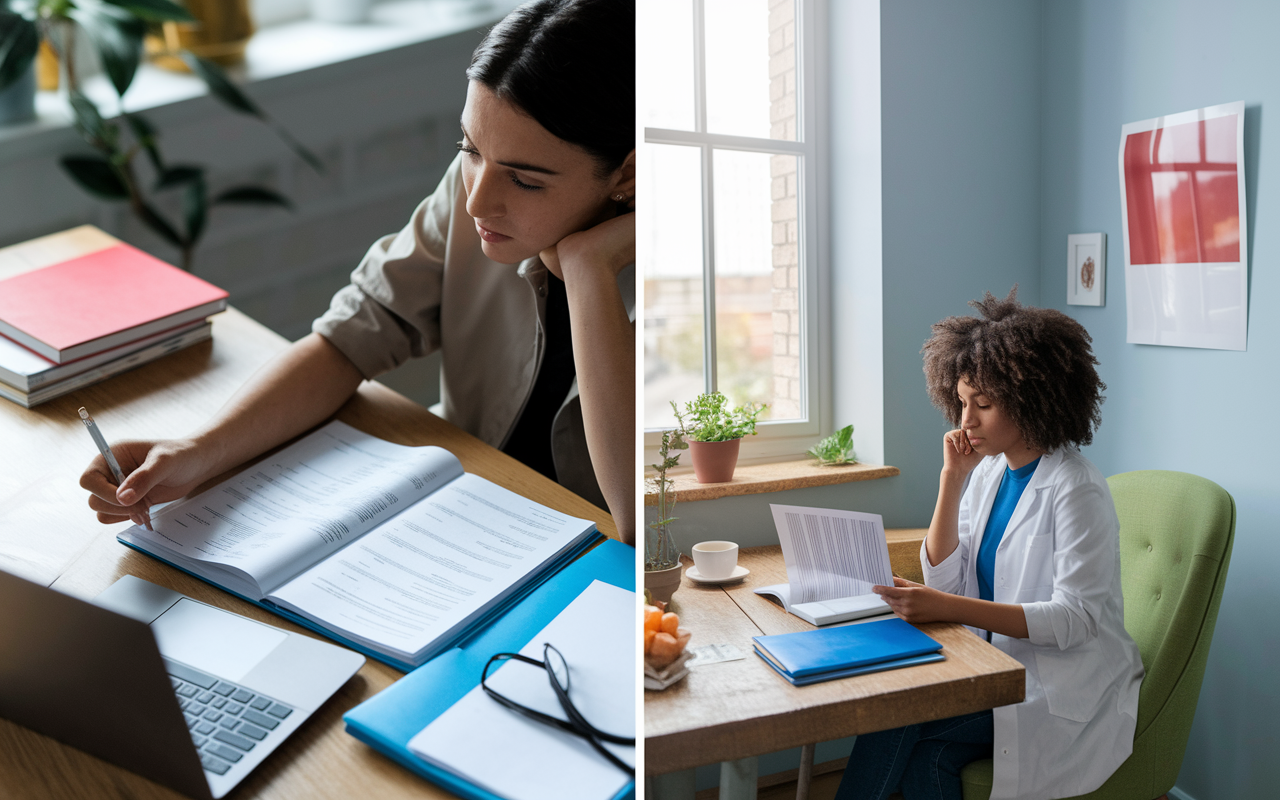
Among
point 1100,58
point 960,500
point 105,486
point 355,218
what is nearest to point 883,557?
point 960,500

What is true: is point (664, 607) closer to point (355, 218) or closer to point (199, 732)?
point (199, 732)

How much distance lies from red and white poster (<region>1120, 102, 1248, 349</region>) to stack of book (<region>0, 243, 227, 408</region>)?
69 cm

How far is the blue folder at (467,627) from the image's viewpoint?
365mm

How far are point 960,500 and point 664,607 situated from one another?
0.15 meters

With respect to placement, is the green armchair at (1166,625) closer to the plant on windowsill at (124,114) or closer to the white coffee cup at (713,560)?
the white coffee cup at (713,560)

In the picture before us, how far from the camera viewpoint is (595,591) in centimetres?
39

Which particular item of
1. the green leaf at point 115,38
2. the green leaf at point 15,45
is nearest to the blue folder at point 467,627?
the green leaf at point 15,45

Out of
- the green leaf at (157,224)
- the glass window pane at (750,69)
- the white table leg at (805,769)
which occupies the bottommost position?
the white table leg at (805,769)

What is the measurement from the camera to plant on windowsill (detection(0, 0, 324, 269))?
2.47 feet

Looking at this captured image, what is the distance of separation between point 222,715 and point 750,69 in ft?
1.14

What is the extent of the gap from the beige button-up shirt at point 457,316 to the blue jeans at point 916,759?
0.98 ft

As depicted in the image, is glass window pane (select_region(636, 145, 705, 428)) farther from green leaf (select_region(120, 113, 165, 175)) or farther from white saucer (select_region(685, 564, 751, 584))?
green leaf (select_region(120, 113, 165, 175))

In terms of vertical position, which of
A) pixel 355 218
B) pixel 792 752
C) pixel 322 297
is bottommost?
pixel 792 752

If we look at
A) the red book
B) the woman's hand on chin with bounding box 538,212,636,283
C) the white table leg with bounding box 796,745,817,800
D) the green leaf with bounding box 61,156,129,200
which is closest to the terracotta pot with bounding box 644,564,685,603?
the white table leg with bounding box 796,745,817,800
